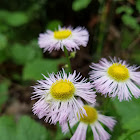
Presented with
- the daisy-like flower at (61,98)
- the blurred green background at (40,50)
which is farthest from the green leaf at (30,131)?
the daisy-like flower at (61,98)

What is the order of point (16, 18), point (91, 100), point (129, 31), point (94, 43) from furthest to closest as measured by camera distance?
1. point (129, 31)
2. point (16, 18)
3. point (94, 43)
4. point (91, 100)

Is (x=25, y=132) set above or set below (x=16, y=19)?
below

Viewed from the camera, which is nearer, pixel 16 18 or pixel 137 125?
pixel 137 125

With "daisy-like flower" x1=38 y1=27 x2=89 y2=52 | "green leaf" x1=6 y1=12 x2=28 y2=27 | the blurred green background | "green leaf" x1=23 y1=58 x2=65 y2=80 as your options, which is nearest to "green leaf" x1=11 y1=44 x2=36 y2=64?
the blurred green background

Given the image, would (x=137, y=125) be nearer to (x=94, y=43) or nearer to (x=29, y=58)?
(x=94, y=43)

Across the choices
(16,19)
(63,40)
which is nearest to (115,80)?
(63,40)

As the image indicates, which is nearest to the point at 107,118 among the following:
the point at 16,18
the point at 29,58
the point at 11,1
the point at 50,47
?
the point at 50,47

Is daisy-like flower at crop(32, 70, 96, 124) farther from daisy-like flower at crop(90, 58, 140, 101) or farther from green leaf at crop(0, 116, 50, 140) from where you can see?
green leaf at crop(0, 116, 50, 140)

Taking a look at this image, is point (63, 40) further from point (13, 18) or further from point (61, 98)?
point (13, 18)
